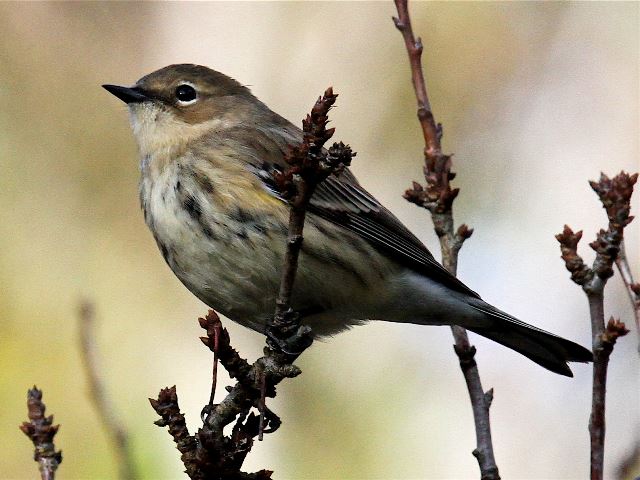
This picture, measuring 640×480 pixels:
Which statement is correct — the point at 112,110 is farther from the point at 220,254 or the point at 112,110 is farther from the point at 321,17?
the point at 220,254

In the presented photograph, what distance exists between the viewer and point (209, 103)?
6848 millimetres

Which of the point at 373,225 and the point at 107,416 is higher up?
the point at 373,225

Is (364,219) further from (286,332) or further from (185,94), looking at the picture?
(286,332)

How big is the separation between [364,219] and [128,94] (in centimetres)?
181

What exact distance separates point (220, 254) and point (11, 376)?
4.35 m

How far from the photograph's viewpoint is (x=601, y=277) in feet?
12.9

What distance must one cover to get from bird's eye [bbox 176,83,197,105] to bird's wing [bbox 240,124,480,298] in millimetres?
641

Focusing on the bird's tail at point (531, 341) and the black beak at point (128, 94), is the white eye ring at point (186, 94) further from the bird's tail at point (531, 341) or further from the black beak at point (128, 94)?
the bird's tail at point (531, 341)

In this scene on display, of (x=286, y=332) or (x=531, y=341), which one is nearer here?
(x=286, y=332)

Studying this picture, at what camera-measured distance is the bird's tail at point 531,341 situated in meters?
6.06

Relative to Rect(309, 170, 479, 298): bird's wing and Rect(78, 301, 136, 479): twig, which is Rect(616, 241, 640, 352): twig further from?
Rect(78, 301, 136, 479): twig

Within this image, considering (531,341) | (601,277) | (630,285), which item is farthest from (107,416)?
(531,341)

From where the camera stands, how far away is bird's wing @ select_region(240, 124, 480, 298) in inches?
241

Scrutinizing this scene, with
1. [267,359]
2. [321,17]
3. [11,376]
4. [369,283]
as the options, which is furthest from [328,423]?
[267,359]
